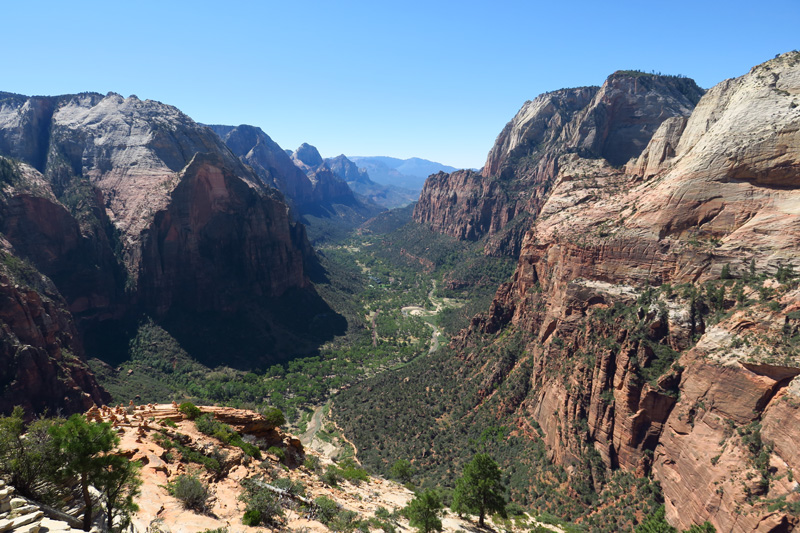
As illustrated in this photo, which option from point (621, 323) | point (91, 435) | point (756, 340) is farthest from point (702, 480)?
point (91, 435)

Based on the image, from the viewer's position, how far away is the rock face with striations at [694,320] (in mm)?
33531

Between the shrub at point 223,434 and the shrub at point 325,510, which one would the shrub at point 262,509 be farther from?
the shrub at point 223,434

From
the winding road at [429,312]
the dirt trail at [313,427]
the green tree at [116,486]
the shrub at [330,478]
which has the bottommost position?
the dirt trail at [313,427]

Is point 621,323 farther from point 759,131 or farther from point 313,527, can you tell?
point 313,527

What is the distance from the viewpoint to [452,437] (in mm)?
65250

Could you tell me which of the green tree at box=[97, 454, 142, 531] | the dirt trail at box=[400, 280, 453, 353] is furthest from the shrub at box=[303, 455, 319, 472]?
the dirt trail at box=[400, 280, 453, 353]

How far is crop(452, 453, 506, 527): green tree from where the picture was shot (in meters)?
39.9

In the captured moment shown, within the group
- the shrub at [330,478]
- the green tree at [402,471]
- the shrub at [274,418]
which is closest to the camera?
the shrub at [330,478]

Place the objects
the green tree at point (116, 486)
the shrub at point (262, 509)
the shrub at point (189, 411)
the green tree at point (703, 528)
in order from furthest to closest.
Result: the shrub at point (189, 411) < the green tree at point (703, 528) < the shrub at point (262, 509) < the green tree at point (116, 486)

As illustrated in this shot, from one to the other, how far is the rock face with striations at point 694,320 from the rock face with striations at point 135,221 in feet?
285

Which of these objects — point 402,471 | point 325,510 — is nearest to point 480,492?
point 402,471

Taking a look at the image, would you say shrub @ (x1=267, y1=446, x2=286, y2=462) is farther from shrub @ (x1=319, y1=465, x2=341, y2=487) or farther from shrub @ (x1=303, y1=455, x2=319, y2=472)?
shrub @ (x1=319, y1=465, x2=341, y2=487)

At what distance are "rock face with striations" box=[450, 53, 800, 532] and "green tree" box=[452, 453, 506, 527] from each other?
14.9 metres

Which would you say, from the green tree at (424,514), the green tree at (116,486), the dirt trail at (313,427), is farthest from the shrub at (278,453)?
the dirt trail at (313,427)
